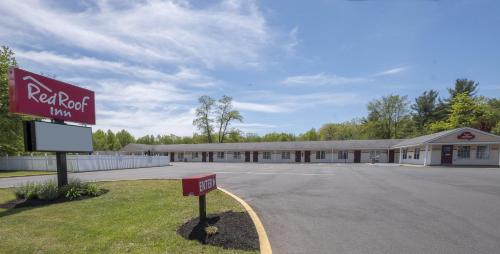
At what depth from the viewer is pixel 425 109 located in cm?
6056

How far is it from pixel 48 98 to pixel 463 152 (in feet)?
122

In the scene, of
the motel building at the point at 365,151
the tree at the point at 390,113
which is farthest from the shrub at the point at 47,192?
the tree at the point at 390,113

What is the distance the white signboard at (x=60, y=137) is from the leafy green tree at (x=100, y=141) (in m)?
74.4

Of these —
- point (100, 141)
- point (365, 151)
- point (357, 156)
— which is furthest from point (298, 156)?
point (100, 141)

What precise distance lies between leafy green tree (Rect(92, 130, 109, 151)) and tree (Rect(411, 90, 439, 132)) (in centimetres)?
7952

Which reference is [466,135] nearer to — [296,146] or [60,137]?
[296,146]

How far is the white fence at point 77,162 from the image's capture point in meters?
24.5

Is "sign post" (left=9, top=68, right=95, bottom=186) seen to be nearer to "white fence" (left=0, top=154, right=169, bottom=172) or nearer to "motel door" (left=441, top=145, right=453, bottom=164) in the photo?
"white fence" (left=0, top=154, right=169, bottom=172)

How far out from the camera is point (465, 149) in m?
31.0

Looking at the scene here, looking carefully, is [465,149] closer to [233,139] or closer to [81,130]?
[81,130]

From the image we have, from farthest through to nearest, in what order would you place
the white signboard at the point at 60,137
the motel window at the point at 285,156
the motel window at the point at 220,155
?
1. the motel window at the point at 220,155
2. the motel window at the point at 285,156
3. the white signboard at the point at 60,137

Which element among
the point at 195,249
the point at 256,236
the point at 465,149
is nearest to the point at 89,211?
the point at 195,249

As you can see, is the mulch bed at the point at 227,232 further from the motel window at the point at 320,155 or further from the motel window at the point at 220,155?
the motel window at the point at 220,155

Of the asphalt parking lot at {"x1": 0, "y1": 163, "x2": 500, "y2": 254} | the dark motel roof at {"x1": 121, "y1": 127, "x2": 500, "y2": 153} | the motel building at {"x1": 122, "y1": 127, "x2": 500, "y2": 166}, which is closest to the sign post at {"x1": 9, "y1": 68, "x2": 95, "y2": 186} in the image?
the asphalt parking lot at {"x1": 0, "y1": 163, "x2": 500, "y2": 254}
